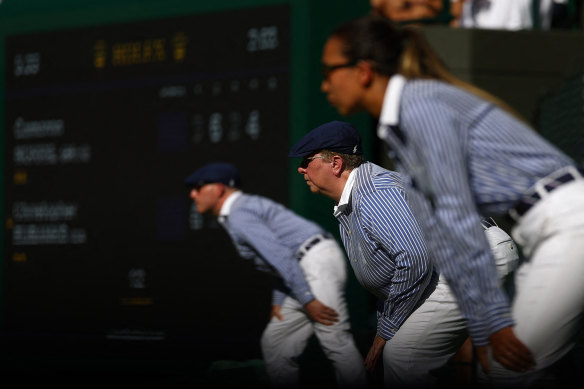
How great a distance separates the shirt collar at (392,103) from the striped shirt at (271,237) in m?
3.21

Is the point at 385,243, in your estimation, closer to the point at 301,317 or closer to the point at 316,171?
the point at 316,171

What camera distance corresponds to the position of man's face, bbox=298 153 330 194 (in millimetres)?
4012

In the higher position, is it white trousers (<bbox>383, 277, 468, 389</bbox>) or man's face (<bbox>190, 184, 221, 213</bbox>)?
man's face (<bbox>190, 184, 221, 213</bbox>)

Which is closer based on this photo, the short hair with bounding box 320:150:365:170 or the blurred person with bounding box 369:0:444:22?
the short hair with bounding box 320:150:365:170

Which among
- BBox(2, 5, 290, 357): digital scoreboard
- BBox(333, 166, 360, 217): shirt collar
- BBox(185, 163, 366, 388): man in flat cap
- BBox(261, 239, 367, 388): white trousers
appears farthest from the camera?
BBox(2, 5, 290, 357): digital scoreboard

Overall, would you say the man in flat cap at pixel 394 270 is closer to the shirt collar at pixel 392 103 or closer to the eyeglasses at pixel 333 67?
the eyeglasses at pixel 333 67

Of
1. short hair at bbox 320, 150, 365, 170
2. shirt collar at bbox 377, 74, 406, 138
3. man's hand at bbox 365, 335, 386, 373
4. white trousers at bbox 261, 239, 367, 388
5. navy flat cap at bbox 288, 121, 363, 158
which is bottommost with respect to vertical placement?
white trousers at bbox 261, 239, 367, 388

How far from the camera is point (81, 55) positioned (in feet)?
27.9

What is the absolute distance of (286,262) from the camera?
5750 mm

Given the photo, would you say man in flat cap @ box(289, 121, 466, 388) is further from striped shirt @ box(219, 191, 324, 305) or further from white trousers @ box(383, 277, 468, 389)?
striped shirt @ box(219, 191, 324, 305)

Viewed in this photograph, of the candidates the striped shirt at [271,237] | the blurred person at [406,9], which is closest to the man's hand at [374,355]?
the striped shirt at [271,237]

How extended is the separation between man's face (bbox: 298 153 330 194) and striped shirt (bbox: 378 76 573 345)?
145 centimetres

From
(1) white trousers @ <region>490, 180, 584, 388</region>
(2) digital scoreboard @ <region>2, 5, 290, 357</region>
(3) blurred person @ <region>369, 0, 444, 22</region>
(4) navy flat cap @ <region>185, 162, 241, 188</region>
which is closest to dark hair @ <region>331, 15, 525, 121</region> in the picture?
(1) white trousers @ <region>490, 180, 584, 388</region>

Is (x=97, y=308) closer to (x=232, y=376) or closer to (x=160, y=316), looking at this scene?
(x=160, y=316)
